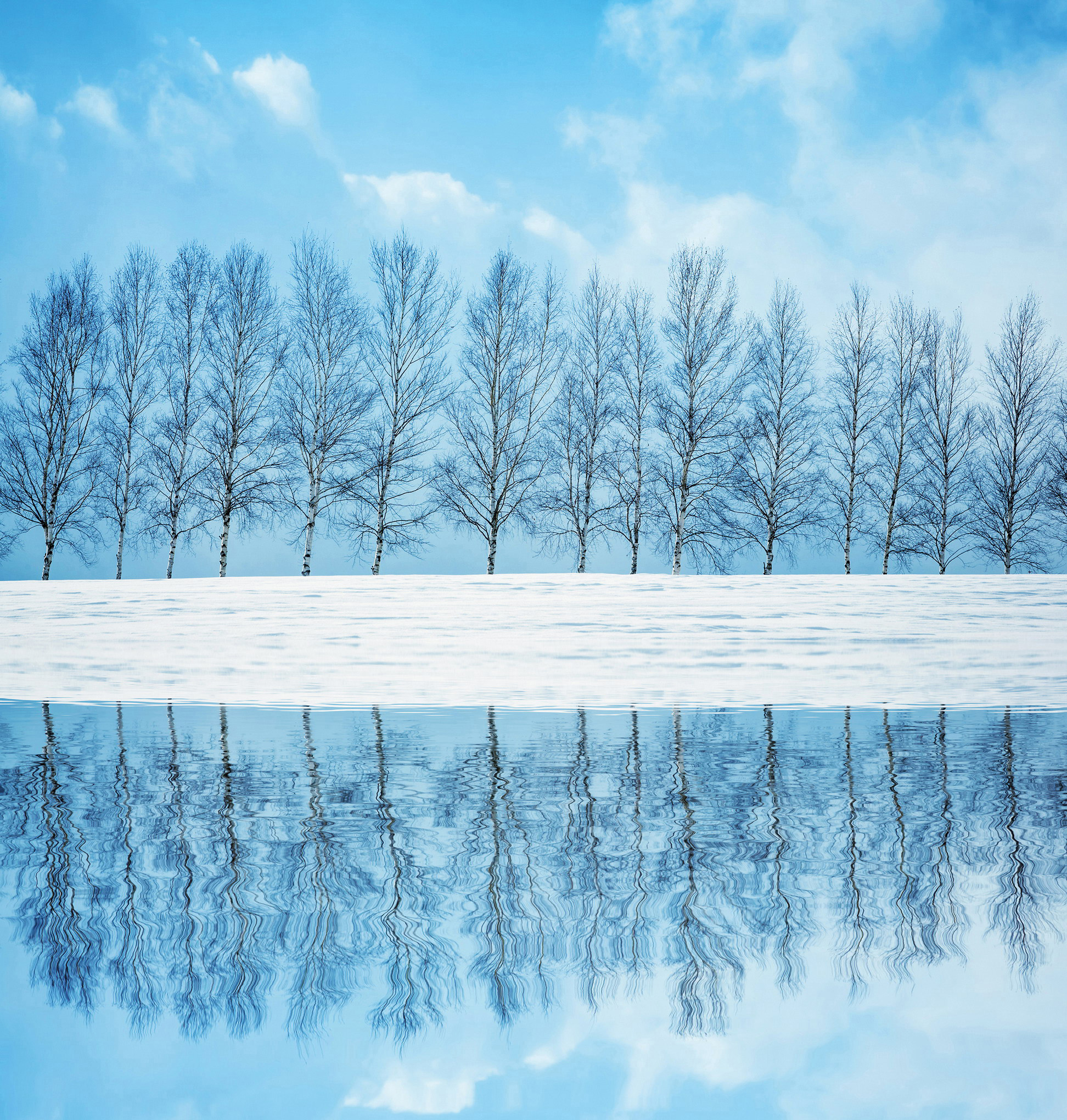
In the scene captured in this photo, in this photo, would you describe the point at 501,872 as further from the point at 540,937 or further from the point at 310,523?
the point at 310,523

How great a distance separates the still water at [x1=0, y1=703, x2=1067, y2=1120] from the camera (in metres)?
2.67

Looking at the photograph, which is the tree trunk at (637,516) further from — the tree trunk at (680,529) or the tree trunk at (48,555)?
the tree trunk at (48,555)

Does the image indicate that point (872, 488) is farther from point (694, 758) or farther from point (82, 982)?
point (82, 982)

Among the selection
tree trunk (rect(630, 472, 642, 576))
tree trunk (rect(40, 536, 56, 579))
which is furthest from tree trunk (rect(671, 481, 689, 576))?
tree trunk (rect(40, 536, 56, 579))

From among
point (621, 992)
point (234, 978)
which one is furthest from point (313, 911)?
point (621, 992)

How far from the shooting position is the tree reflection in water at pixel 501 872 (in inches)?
121

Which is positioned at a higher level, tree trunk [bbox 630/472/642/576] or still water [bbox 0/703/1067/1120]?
tree trunk [bbox 630/472/642/576]

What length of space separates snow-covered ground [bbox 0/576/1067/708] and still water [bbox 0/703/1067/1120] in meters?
5.22

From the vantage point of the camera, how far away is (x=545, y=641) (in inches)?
644

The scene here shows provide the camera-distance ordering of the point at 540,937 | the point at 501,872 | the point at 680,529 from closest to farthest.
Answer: the point at 540,937
the point at 501,872
the point at 680,529

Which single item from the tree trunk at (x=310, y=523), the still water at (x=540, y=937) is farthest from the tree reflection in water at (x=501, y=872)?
the tree trunk at (x=310, y=523)

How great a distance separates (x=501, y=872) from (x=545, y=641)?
40.4ft

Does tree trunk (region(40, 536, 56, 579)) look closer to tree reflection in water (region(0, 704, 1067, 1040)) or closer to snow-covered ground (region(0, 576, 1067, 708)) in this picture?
snow-covered ground (region(0, 576, 1067, 708))

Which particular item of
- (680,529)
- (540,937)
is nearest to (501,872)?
(540,937)
